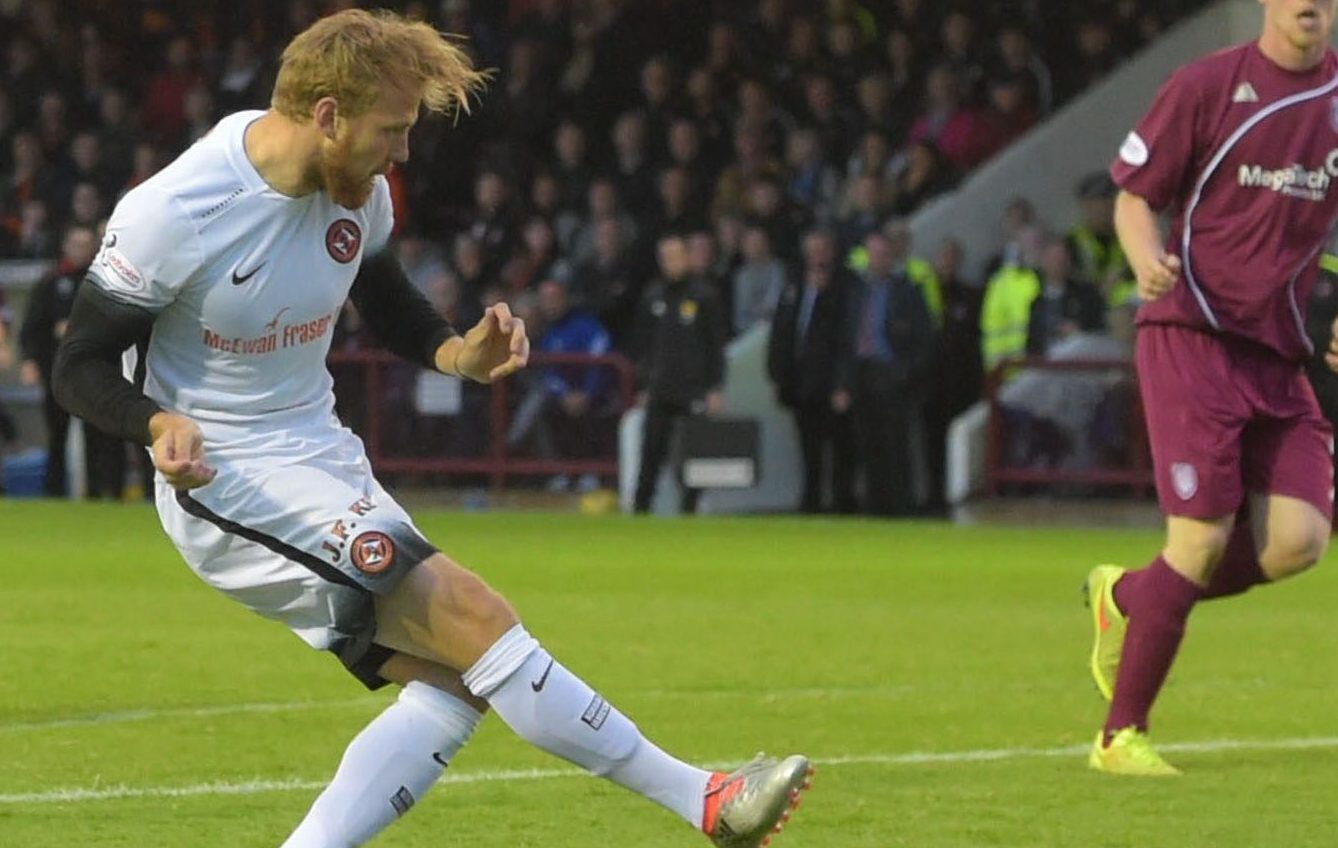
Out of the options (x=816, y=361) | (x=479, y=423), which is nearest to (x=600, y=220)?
(x=479, y=423)

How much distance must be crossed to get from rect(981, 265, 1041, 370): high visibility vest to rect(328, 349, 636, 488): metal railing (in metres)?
2.71

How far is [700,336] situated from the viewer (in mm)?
19938

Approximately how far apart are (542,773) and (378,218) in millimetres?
2424

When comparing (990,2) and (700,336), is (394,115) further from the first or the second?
(990,2)

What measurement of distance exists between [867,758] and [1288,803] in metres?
1.35

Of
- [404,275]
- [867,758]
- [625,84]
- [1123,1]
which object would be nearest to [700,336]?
[625,84]

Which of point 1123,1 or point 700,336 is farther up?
point 1123,1

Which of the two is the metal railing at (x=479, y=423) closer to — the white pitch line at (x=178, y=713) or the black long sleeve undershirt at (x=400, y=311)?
the white pitch line at (x=178, y=713)

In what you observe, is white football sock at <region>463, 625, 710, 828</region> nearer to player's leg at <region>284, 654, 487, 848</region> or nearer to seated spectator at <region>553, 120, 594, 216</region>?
player's leg at <region>284, 654, 487, 848</region>

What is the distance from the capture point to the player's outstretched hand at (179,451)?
5.36 meters

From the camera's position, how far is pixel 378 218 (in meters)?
6.04

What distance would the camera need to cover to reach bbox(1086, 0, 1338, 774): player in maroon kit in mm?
7793

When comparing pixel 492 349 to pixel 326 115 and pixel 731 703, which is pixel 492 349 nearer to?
pixel 326 115

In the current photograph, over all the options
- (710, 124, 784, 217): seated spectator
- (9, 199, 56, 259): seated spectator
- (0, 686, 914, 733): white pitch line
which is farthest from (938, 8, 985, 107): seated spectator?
(0, 686, 914, 733): white pitch line
